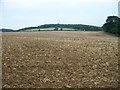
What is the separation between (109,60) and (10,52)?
21.8 ft

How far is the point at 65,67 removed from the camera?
15.6 metres

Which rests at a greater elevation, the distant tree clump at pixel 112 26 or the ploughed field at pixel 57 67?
the distant tree clump at pixel 112 26

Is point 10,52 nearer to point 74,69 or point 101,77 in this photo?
point 74,69

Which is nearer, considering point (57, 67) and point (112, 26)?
point (57, 67)

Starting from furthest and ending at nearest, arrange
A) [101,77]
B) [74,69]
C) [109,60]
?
[109,60], [74,69], [101,77]

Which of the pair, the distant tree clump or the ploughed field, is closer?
the ploughed field

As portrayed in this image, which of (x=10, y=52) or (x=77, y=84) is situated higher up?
(x=10, y=52)

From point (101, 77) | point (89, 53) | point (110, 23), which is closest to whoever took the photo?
point (101, 77)

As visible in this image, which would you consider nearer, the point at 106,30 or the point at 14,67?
the point at 14,67

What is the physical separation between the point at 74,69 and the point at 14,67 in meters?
3.38

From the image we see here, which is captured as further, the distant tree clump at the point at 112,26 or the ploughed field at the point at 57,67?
the distant tree clump at the point at 112,26

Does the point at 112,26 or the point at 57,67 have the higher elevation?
the point at 112,26

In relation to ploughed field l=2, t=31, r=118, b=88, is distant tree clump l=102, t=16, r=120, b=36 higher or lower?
higher

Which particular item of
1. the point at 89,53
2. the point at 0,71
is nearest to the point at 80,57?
the point at 89,53
